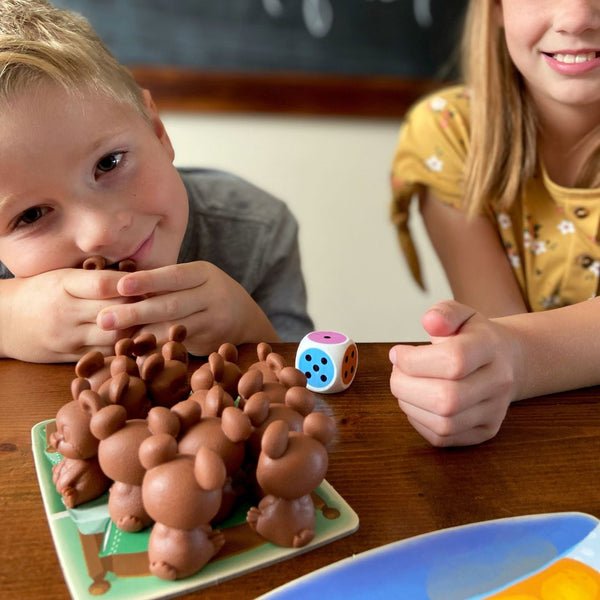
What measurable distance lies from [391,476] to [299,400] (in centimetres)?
10

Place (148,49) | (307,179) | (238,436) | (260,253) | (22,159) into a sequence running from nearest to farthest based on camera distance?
(238,436) < (22,159) < (260,253) < (148,49) < (307,179)

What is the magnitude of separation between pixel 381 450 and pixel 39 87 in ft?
1.56

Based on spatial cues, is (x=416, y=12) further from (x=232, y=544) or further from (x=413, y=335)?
(x=232, y=544)

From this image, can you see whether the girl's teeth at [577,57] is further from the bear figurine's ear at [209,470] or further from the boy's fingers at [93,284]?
the bear figurine's ear at [209,470]

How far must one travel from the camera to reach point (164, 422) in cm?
41

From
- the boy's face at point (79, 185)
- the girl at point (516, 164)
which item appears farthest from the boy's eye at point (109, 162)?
the girl at point (516, 164)

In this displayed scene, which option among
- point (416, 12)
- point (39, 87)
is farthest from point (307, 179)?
point (39, 87)

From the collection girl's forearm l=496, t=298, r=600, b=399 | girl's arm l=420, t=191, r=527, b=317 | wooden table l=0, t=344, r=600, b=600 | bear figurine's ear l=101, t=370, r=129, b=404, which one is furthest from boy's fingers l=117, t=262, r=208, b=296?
girl's arm l=420, t=191, r=527, b=317

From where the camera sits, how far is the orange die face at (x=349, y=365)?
2.00 ft

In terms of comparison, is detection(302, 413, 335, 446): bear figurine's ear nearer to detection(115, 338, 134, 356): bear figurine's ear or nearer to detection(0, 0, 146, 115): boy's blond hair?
detection(115, 338, 134, 356): bear figurine's ear

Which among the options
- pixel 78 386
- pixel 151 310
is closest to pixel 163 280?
pixel 151 310

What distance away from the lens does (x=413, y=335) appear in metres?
2.35

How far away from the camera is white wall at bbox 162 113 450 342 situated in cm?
218

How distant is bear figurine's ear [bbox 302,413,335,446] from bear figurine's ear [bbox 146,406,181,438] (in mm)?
77
